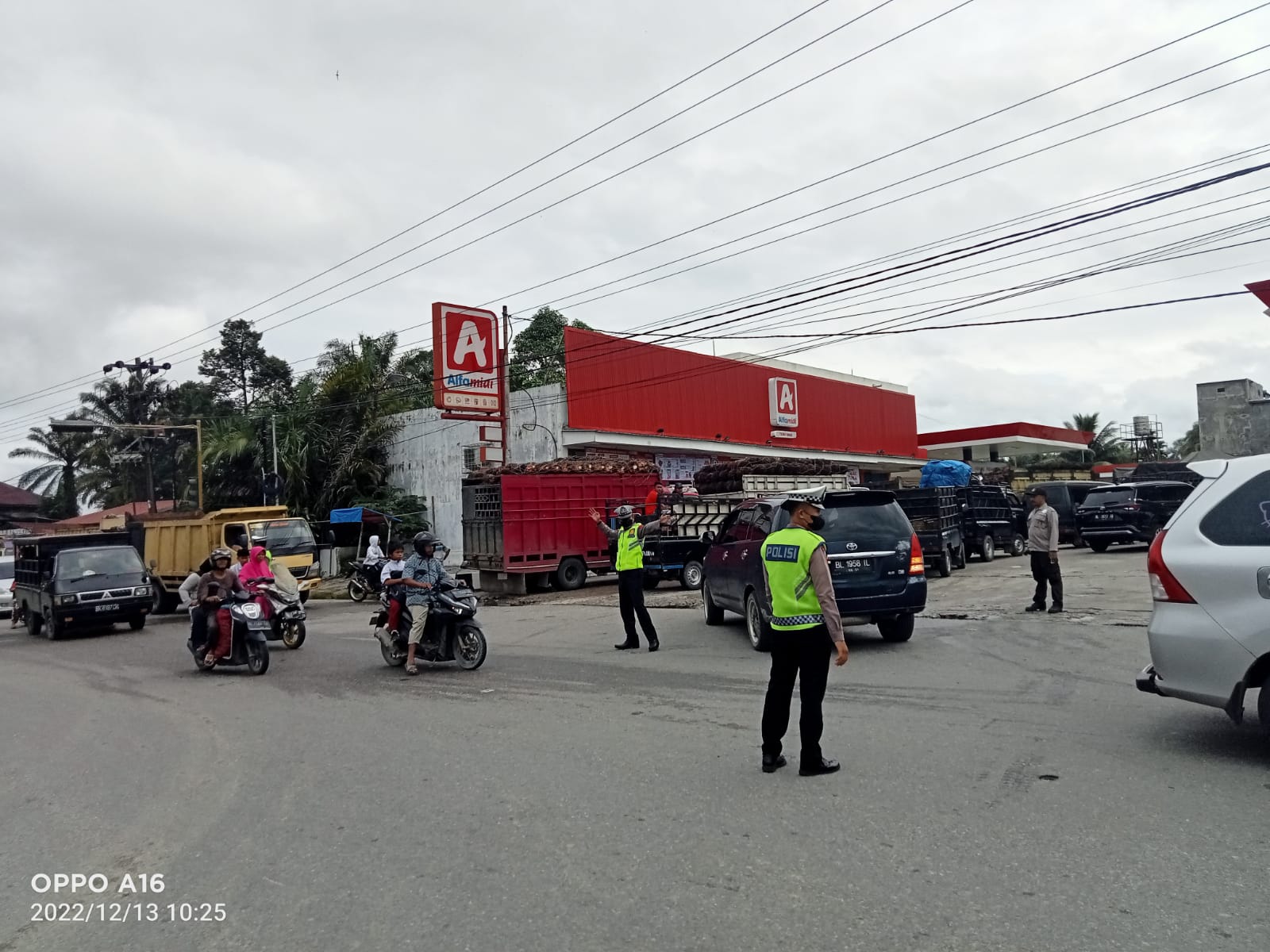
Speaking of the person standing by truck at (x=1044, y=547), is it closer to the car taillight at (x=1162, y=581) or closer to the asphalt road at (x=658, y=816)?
the asphalt road at (x=658, y=816)

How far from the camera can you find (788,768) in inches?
243

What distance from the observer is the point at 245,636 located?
12141 millimetres

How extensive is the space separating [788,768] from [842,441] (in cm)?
3890

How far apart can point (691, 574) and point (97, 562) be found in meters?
11.9

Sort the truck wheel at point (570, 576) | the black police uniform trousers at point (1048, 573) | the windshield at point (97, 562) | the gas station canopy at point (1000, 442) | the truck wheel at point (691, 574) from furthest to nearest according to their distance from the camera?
the gas station canopy at point (1000, 442) < the truck wheel at point (570, 576) < the truck wheel at point (691, 574) < the windshield at point (97, 562) < the black police uniform trousers at point (1048, 573)

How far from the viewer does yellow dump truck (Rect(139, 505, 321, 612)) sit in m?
22.1

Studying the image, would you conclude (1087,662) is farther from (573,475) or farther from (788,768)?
(573,475)

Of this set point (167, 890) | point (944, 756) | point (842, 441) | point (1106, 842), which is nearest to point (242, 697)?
point (167, 890)

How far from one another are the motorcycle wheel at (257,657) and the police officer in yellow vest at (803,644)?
7.89 meters

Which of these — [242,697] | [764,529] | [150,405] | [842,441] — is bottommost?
[242,697]

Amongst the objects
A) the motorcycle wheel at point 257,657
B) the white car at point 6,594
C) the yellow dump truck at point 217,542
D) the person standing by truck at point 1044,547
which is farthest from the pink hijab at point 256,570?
the white car at point 6,594

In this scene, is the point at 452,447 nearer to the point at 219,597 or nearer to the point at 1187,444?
the point at 219,597

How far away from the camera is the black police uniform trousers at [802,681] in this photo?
19.9 ft

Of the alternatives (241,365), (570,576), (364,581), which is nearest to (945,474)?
(570,576)
